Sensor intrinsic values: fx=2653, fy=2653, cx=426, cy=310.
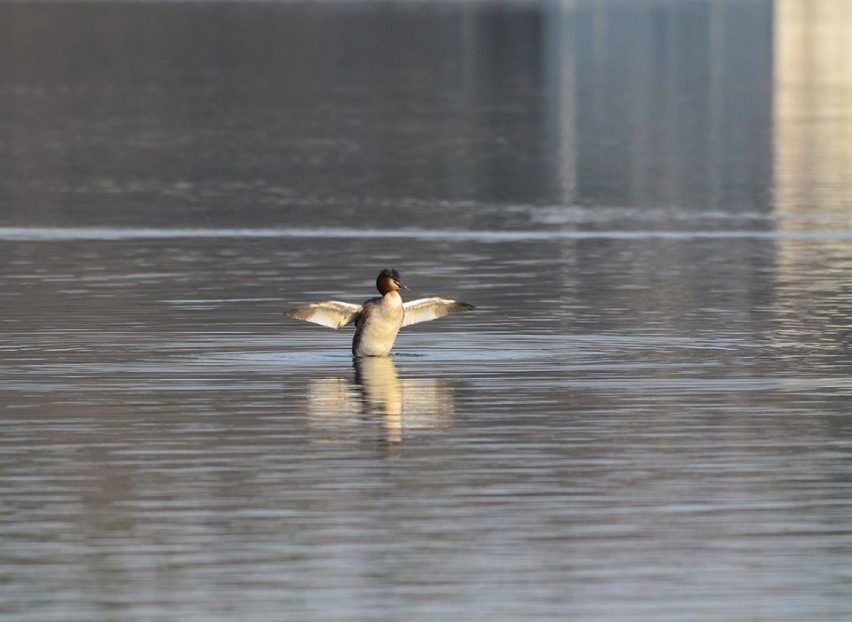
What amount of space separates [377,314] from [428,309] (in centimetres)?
54

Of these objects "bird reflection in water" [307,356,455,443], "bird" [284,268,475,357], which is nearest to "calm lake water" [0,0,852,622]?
"bird reflection in water" [307,356,455,443]

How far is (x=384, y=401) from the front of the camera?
A: 65.3 ft

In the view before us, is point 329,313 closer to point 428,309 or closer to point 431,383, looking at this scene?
point 428,309

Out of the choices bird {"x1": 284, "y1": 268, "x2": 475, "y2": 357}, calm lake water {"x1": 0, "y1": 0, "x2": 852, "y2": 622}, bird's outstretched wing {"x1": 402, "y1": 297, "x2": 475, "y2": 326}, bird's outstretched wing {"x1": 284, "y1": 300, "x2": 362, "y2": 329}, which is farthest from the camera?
bird's outstretched wing {"x1": 402, "y1": 297, "x2": 475, "y2": 326}

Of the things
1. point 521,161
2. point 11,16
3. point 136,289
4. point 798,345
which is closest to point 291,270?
point 136,289

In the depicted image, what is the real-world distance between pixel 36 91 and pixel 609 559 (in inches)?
2813

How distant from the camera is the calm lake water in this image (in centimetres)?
1390

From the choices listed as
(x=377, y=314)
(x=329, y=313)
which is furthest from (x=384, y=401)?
(x=329, y=313)

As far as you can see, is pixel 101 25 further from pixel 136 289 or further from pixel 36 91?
pixel 136 289

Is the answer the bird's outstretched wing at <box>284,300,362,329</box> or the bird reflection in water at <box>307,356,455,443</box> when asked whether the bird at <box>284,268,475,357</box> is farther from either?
the bird reflection in water at <box>307,356,455,443</box>

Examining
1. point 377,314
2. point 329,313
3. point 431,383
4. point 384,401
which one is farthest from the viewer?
point 329,313

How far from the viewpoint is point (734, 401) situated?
19.8 m

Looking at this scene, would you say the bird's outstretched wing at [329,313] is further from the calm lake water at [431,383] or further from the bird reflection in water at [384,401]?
the bird reflection in water at [384,401]

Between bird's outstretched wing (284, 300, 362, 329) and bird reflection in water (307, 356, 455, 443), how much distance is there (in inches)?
21.3
